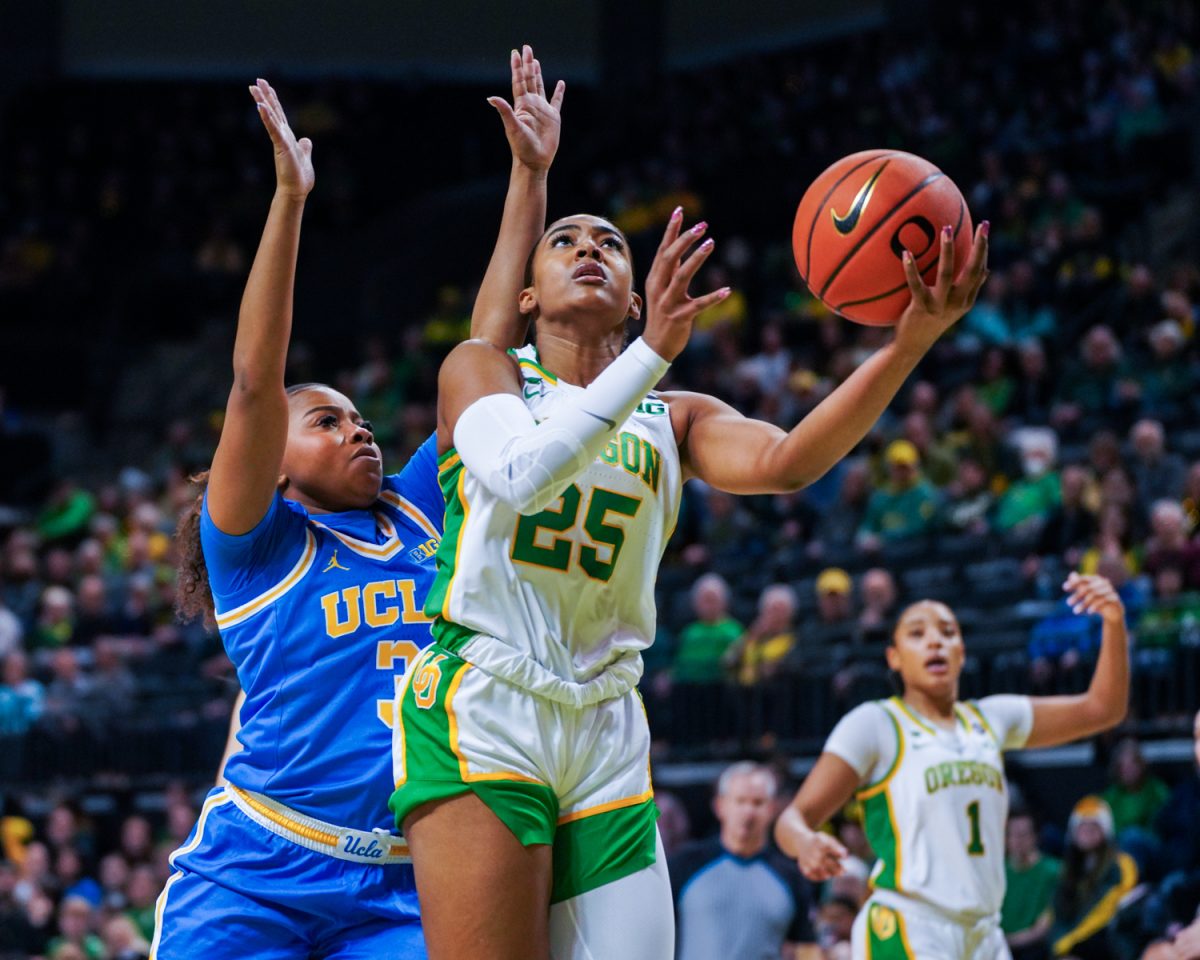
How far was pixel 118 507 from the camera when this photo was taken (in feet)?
53.1

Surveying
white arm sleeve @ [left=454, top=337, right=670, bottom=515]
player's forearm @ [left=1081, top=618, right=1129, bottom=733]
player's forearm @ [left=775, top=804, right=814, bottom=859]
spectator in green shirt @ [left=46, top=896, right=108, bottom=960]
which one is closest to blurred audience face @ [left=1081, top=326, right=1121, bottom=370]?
player's forearm @ [left=1081, top=618, right=1129, bottom=733]

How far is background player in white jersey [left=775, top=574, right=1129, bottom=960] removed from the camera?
5.90 m

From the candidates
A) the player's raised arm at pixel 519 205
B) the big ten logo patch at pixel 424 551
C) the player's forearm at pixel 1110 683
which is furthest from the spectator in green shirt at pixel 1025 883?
the player's raised arm at pixel 519 205

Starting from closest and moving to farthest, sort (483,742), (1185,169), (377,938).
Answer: (483,742)
(377,938)
(1185,169)

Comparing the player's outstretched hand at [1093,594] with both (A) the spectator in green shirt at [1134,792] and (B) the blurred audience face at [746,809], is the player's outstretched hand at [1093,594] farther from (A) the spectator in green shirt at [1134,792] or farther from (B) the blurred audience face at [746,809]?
(A) the spectator in green shirt at [1134,792]

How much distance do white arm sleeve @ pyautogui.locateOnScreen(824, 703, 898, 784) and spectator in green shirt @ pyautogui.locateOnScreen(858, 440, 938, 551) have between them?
4530 millimetres

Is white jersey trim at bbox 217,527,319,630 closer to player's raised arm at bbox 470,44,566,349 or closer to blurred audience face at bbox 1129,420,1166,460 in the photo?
player's raised arm at bbox 470,44,566,349

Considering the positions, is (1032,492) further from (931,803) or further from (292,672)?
(292,672)

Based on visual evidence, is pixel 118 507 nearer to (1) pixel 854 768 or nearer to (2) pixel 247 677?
(1) pixel 854 768

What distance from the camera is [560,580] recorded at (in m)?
3.31

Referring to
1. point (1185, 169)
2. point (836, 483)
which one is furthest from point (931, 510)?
point (1185, 169)

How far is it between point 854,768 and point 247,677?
2.68m

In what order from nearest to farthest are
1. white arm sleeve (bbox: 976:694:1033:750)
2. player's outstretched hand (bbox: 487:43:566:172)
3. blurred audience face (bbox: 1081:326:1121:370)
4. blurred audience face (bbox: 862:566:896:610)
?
player's outstretched hand (bbox: 487:43:566:172) < white arm sleeve (bbox: 976:694:1033:750) < blurred audience face (bbox: 862:566:896:610) < blurred audience face (bbox: 1081:326:1121:370)

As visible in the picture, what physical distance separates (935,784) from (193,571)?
9.23ft
